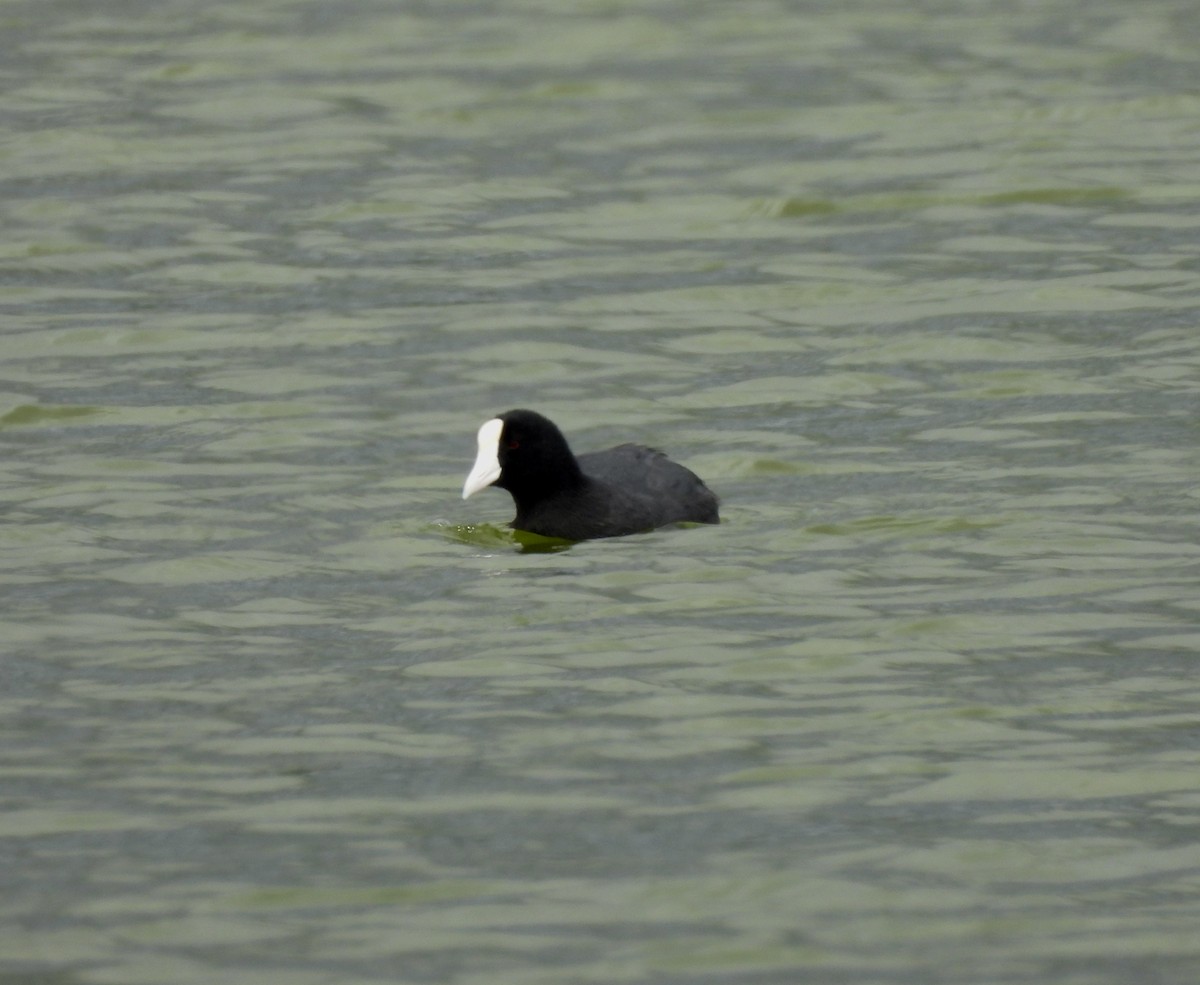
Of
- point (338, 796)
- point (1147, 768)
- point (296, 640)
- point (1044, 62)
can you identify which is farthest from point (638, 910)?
point (1044, 62)

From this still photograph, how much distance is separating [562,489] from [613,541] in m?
0.27

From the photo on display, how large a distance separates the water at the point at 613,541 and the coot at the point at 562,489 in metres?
0.15

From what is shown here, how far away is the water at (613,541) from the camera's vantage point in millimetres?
5613

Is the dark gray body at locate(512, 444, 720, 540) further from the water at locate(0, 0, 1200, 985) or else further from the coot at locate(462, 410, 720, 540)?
the water at locate(0, 0, 1200, 985)

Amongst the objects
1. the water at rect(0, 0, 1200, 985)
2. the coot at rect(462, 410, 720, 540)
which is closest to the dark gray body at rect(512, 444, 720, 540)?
the coot at rect(462, 410, 720, 540)

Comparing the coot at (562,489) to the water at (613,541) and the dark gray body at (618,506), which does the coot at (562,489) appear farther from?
the water at (613,541)

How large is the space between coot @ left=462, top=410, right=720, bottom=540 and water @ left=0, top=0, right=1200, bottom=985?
0.15 meters

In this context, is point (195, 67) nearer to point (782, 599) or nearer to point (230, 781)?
point (782, 599)

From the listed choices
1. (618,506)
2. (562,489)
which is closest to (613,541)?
(618,506)

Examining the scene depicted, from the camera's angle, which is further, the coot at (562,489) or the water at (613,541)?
the coot at (562,489)

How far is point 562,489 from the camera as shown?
29.5ft

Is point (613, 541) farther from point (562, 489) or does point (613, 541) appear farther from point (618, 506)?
point (562, 489)

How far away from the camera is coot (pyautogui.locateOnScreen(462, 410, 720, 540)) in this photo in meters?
8.93

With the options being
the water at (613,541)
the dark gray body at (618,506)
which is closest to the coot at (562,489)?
the dark gray body at (618,506)
